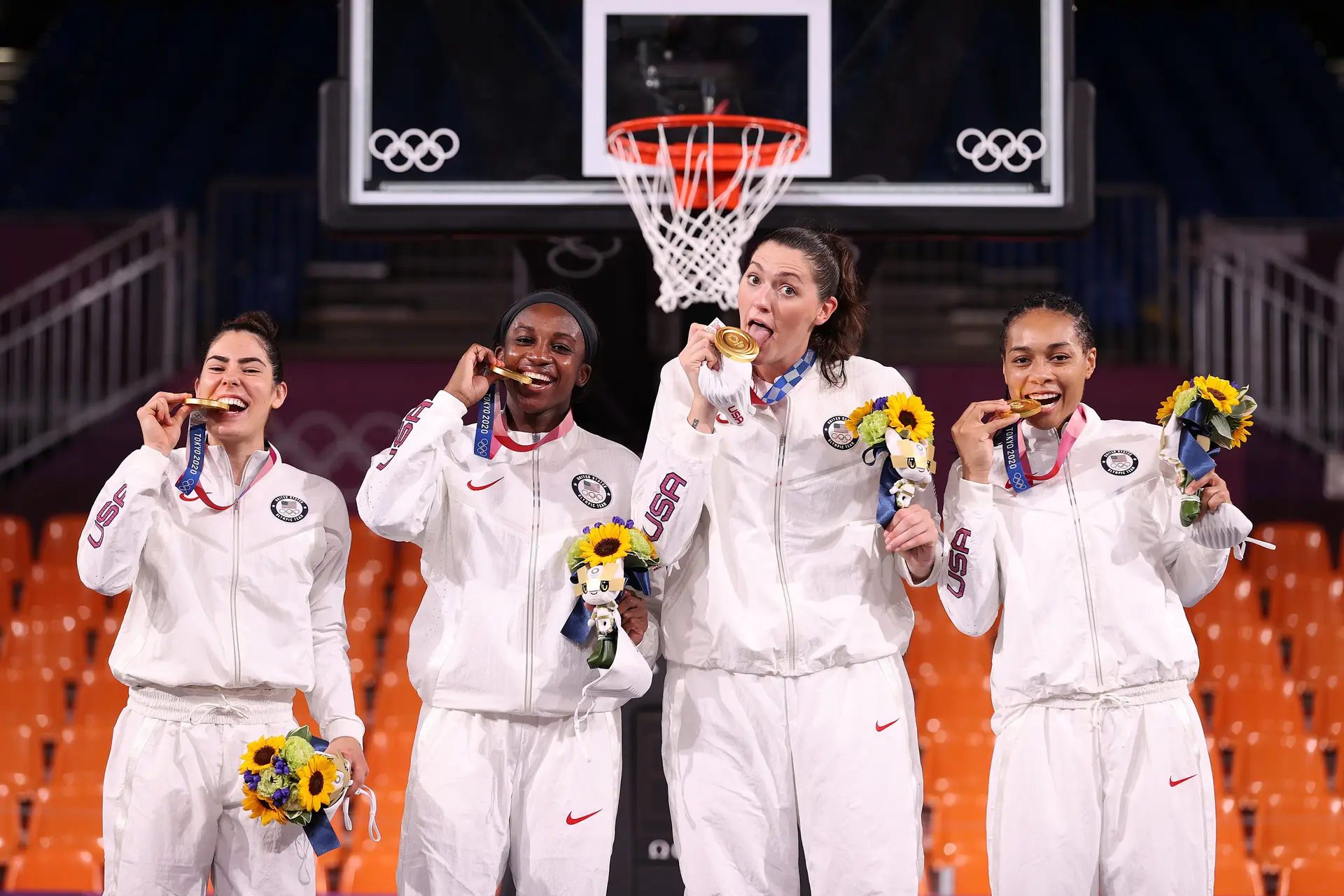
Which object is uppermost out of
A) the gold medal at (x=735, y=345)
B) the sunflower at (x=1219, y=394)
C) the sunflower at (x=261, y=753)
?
the gold medal at (x=735, y=345)

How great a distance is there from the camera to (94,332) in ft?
30.0

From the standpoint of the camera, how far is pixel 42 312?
973cm

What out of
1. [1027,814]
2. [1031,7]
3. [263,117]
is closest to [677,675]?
[1027,814]

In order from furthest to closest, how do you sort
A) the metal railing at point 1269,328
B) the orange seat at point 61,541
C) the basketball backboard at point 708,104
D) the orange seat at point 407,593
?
the metal railing at point 1269,328 → the orange seat at point 61,541 → the orange seat at point 407,593 → the basketball backboard at point 708,104

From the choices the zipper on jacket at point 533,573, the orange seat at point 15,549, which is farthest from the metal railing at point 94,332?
the zipper on jacket at point 533,573

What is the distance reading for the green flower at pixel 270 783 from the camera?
322cm

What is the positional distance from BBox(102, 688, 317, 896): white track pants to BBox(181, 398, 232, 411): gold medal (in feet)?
2.24

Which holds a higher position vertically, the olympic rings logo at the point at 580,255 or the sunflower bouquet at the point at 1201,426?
the olympic rings logo at the point at 580,255

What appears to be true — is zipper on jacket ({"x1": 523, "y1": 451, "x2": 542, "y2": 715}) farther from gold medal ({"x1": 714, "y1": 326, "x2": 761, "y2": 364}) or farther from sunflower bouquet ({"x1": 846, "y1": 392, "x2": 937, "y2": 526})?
sunflower bouquet ({"x1": 846, "y1": 392, "x2": 937, "y2": 526})

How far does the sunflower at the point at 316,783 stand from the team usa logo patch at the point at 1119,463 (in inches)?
77.0

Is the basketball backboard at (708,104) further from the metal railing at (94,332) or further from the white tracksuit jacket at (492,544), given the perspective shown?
the metal railing at (94,332)

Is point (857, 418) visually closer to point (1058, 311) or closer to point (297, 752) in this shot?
point (1058, 311)

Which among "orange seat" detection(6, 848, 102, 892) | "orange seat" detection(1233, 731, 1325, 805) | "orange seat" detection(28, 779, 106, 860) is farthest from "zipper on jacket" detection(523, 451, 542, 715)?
"orange seat" detection(1233, 731, 1325, 805)

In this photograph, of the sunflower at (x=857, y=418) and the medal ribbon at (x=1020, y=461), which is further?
the medal ribbon at (x=1020, y=461)
